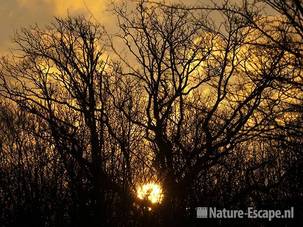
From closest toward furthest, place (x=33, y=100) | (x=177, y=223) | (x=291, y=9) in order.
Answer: (x=291, y=9) < (x=177, y=223) < (x=33, y=100)

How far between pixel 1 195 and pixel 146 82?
880cm

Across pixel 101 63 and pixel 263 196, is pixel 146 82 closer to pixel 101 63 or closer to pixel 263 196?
pixel 101 63

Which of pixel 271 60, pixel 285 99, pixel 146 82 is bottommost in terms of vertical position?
pixel 285 99

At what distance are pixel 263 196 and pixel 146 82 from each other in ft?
20.5

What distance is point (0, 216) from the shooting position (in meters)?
19.6

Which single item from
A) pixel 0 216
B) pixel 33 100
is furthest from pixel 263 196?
pixel 0 216

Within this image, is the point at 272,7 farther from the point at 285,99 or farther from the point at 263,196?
the point at 263,196

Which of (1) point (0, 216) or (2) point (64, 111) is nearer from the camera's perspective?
(2) point (64, 111)

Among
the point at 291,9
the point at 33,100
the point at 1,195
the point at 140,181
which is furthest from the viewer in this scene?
the point at 1,195

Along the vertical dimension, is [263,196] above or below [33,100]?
below

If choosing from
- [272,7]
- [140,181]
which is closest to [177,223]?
[140,181]

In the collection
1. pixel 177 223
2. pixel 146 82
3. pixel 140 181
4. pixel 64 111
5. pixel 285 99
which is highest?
pixel 146 82

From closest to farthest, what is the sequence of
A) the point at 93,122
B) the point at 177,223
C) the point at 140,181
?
the point at 177,223
the point at 140,181
the point at 93,122

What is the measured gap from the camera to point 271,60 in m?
8.45
